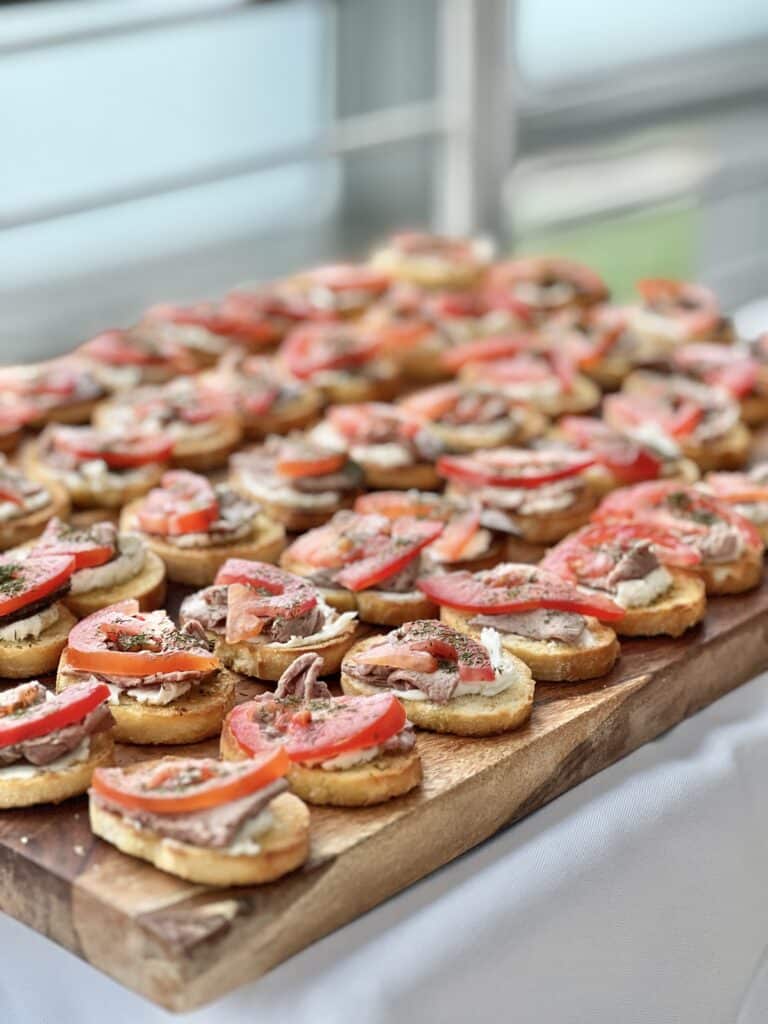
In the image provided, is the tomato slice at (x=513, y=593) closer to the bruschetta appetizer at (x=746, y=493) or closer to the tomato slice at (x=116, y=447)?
the bruschetta appetizer at (x=746, y=493)

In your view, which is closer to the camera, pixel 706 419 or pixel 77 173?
pixel 706 419

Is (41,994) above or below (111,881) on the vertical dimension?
below

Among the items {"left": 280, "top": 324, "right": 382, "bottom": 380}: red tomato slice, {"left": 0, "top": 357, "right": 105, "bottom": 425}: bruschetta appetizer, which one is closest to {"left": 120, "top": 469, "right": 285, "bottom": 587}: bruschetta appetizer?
{"left": 0, "top": 357, "right": 105, "bottom": 425}: bruschetta appetizer

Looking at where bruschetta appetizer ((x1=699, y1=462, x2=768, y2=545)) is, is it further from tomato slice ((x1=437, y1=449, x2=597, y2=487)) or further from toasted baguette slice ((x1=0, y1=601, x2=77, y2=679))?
toasted baguette slice ((x1=0, y1=601, x2=77, y2=679))

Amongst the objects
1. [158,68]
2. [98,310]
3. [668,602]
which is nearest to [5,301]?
[98,310]

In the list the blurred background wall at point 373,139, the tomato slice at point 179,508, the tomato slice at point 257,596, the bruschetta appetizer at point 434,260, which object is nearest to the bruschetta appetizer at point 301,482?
the tomato slice at point 179,508

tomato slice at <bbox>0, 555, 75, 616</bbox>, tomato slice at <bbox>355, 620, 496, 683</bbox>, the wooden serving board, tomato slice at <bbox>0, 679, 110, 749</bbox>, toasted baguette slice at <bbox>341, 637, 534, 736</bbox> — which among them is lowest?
the wooden serving board

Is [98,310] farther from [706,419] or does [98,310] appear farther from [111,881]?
[111,881]
